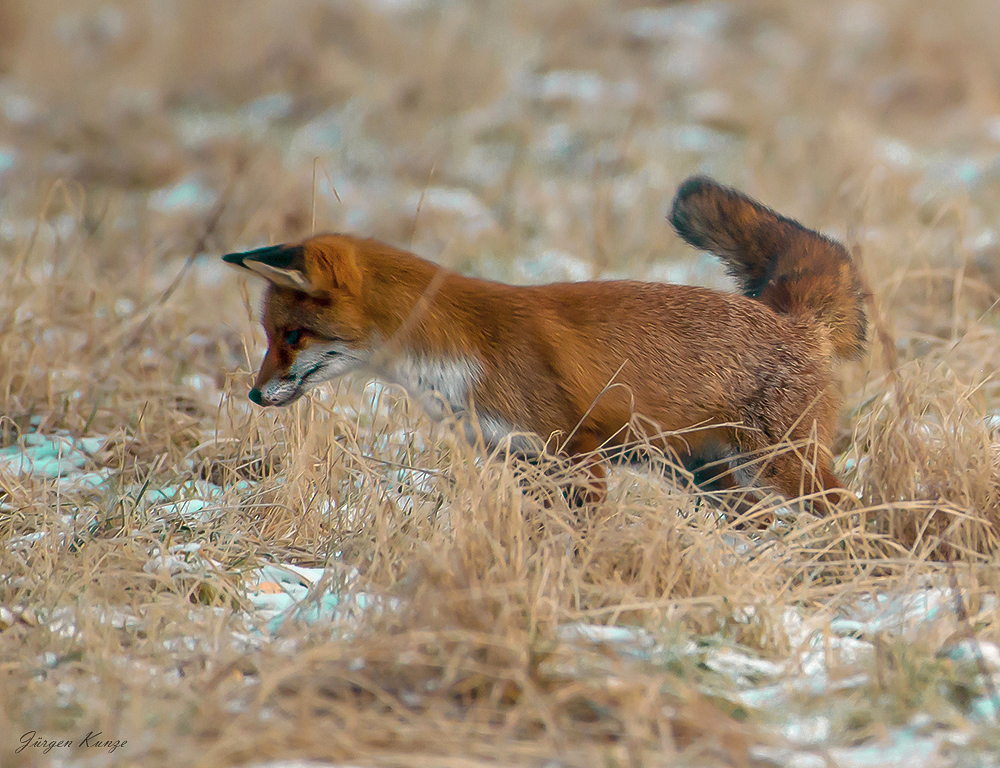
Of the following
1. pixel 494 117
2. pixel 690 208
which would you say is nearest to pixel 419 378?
pixel 690 208

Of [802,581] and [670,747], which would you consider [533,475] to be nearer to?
[802,581]

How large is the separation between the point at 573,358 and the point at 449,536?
772 millimetres

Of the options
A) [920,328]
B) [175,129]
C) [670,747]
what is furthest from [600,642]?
[175,129]

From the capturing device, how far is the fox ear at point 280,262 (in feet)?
12.2

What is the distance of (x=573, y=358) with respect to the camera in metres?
3.86

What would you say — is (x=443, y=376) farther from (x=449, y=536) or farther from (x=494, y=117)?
(x=494, y=117)

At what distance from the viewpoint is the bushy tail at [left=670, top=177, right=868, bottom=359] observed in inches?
170

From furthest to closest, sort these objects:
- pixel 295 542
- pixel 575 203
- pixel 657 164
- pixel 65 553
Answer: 1. pixel 657 164
2. pixel 575 203
3. pixel 295 542
4. pixel 65 553

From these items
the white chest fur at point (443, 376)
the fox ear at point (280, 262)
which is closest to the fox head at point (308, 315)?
the fox ear at point (280, 262)

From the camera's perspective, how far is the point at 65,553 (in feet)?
11.9

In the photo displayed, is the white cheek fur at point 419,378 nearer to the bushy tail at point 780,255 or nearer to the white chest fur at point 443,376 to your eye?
the white chest fur at point 443,376

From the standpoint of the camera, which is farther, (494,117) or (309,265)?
(494,117)

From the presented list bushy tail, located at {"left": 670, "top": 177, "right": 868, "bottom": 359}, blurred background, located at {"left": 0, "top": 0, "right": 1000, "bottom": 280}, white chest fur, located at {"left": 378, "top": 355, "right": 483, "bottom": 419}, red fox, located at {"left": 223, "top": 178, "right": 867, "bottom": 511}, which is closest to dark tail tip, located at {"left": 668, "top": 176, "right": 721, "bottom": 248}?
bushy tail, located at {"left": 670, "top": 177, "right": 868, "bottom": 359}

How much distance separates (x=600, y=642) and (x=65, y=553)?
183 cm
